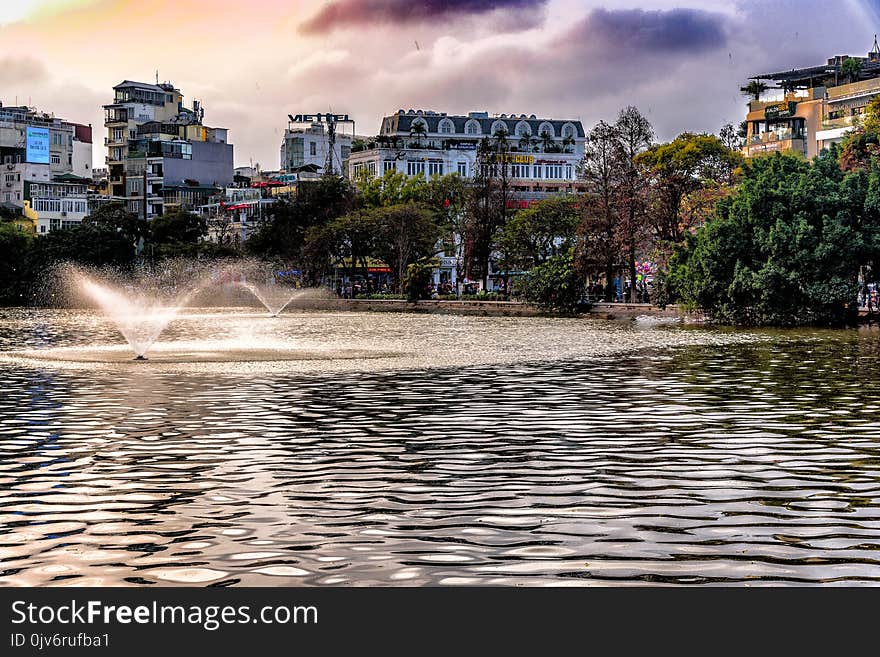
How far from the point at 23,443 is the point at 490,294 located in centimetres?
7910

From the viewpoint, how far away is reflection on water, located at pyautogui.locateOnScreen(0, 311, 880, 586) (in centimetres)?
1086

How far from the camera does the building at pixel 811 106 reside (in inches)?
4188

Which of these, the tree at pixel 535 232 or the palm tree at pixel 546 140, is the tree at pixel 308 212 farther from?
the palm tree at pixel 546 140

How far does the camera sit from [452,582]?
1012 cm

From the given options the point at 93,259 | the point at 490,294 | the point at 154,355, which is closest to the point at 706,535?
the point at 154,355

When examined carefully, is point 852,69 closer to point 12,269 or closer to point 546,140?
point 546,140

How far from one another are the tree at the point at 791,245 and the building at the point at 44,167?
104801mm

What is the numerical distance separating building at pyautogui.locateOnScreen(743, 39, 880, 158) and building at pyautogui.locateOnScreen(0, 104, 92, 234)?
259 ft

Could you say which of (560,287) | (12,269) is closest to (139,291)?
(12,269)

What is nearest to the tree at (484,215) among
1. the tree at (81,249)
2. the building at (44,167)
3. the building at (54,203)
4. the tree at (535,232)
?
the tree at (535,232)

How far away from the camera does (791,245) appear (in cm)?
5872

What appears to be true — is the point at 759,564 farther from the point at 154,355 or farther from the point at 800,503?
the point at 154,355

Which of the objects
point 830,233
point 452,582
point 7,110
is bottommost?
point 452,582

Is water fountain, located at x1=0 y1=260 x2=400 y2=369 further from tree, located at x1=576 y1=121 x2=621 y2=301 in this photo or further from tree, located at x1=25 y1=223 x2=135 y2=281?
tree, located at x1=576 y1=121 x2=621 y2=301
